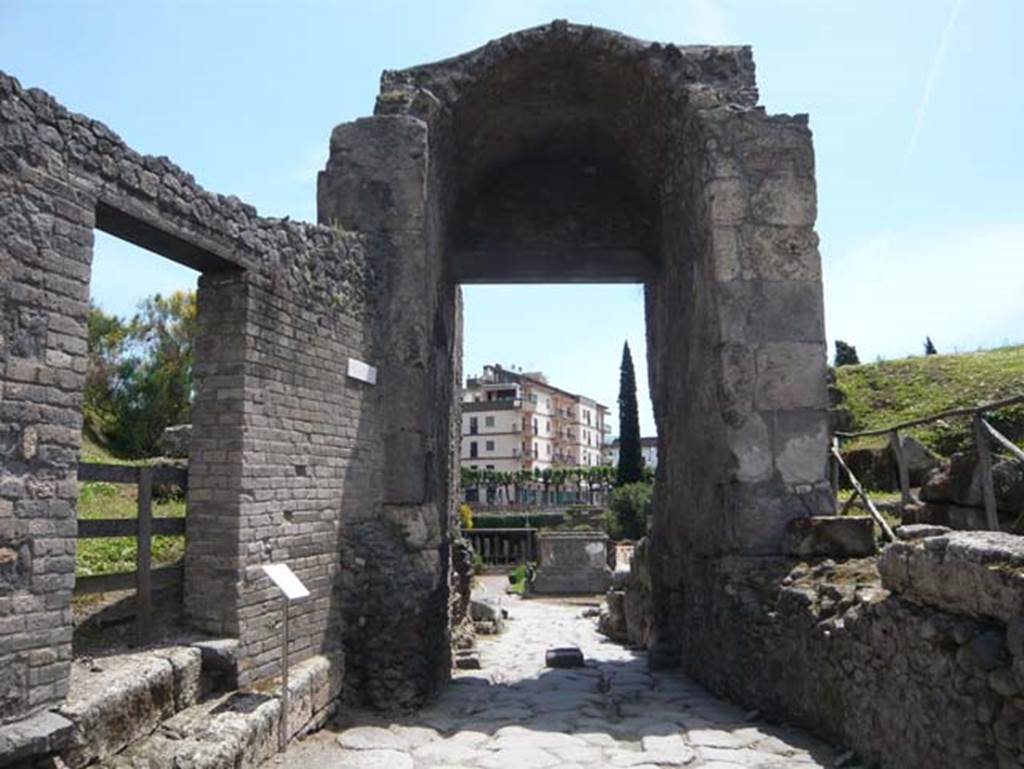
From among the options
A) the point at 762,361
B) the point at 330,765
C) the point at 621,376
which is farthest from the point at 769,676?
the point at 621,376

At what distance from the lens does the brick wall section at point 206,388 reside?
3.85 metres

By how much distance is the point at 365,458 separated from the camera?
288 inches

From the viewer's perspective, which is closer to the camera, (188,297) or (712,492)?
(712,492)

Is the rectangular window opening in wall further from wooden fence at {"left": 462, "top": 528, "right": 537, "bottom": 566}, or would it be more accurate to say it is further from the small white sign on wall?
wooden fence at {"left": 462, "top": 528, "right": 537, "bottom": 566}

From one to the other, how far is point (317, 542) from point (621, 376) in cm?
3498

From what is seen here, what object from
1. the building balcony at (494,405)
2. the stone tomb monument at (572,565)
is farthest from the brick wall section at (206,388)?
the building balcony at (494,405)

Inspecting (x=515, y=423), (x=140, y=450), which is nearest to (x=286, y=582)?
(x=140, y=450)

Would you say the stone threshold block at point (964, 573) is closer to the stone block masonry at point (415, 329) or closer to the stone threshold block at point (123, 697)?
the stone block masonry at point (415, 329)

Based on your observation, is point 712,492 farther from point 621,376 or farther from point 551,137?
point 621,376

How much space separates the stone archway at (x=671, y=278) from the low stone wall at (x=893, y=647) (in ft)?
2.52

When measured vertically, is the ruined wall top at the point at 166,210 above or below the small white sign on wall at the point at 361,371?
above

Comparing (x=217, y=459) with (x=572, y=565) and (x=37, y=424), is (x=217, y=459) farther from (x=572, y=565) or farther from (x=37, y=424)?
(x=572, y=565)

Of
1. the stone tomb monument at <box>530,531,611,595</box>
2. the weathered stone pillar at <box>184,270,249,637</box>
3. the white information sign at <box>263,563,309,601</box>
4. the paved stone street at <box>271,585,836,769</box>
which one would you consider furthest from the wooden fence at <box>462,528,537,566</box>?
the white information sign at <box>263,563,309,601</box>

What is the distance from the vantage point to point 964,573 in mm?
4020
